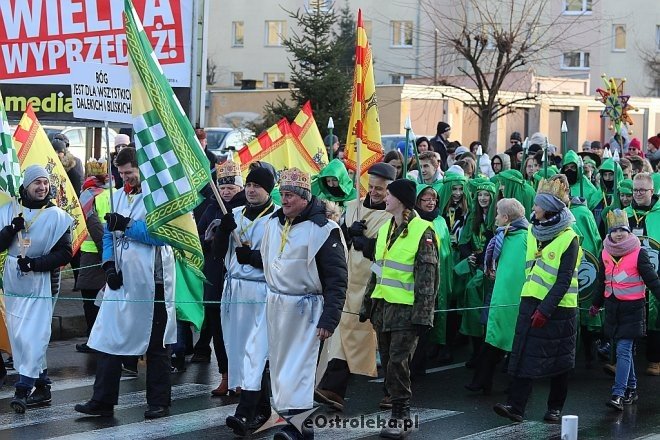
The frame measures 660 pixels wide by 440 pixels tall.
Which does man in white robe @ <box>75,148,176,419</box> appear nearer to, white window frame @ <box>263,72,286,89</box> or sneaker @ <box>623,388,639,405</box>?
sneaker @ <box>623,388,639,405</box>

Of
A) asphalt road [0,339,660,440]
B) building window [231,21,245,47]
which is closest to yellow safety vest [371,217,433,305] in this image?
asphalt road [0,339,660,440]

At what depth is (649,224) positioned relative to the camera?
12102mm

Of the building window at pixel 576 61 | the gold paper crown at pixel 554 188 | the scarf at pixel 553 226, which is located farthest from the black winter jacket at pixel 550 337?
the building window at pixel 576 61

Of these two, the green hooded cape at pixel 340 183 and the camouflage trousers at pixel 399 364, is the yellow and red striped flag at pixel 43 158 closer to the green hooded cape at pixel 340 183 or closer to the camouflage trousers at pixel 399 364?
the green hooded cape at pixel 340 183

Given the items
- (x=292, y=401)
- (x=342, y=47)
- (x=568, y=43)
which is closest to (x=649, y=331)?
(x=292, y=401)

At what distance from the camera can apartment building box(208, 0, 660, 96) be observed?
2360 inches

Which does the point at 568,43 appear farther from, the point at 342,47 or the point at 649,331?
the point at 649,331

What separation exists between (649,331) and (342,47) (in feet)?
58.5

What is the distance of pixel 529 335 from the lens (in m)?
9.70

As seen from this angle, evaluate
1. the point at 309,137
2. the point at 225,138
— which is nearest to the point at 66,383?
the point at 309,137

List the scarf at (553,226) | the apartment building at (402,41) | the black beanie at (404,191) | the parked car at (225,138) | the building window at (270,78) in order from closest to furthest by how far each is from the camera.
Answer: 1. the black beanie at (404,191)
2. the scarf at (553,226)
3. the parked car at (225,138)
4. the apartment building at (402,41)
5. the building window at (270,78)

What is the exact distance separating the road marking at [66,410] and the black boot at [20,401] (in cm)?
5

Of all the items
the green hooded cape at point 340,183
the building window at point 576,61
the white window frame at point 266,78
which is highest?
the building window at point 576,61

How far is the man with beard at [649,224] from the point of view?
12.1 m
